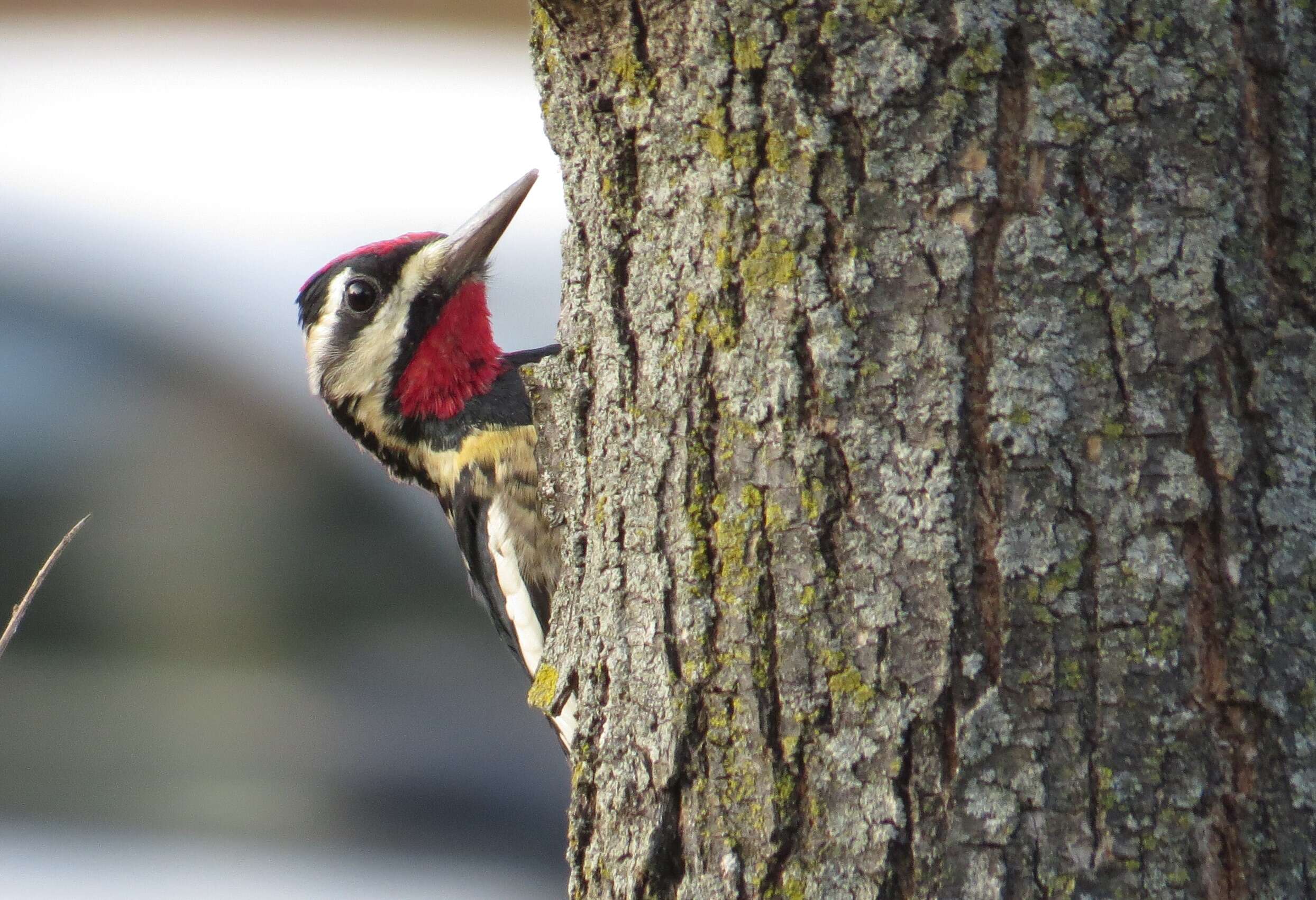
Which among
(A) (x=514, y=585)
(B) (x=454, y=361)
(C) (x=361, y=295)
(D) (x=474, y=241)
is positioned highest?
(D) (x=474, y=241)

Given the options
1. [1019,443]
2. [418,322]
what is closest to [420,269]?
[418,322]

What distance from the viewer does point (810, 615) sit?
1385 millimetres

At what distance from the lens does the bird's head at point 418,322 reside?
2.85 metres

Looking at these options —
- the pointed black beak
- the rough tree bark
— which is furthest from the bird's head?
the rough tree bark

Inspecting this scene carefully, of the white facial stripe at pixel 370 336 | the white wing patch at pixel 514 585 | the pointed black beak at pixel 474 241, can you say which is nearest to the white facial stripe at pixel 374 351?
the white facial stripe at pixel 370 336

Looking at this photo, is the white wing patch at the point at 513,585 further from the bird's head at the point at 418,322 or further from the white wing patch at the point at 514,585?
the bird's head at the point at 418,322

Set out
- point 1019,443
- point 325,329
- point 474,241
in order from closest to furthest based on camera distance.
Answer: point 1019,443 < point 474,241 < point 325,329

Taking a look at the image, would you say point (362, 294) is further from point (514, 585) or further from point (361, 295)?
point (514, 585)

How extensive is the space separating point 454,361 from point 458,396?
8cm

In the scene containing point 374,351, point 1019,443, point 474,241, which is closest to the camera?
point 1019,443

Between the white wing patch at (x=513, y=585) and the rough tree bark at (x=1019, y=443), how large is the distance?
1447 mm

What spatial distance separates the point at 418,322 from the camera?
289cm

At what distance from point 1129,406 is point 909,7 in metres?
0.45

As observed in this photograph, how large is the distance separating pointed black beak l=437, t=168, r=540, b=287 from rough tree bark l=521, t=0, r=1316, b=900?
1.41m
